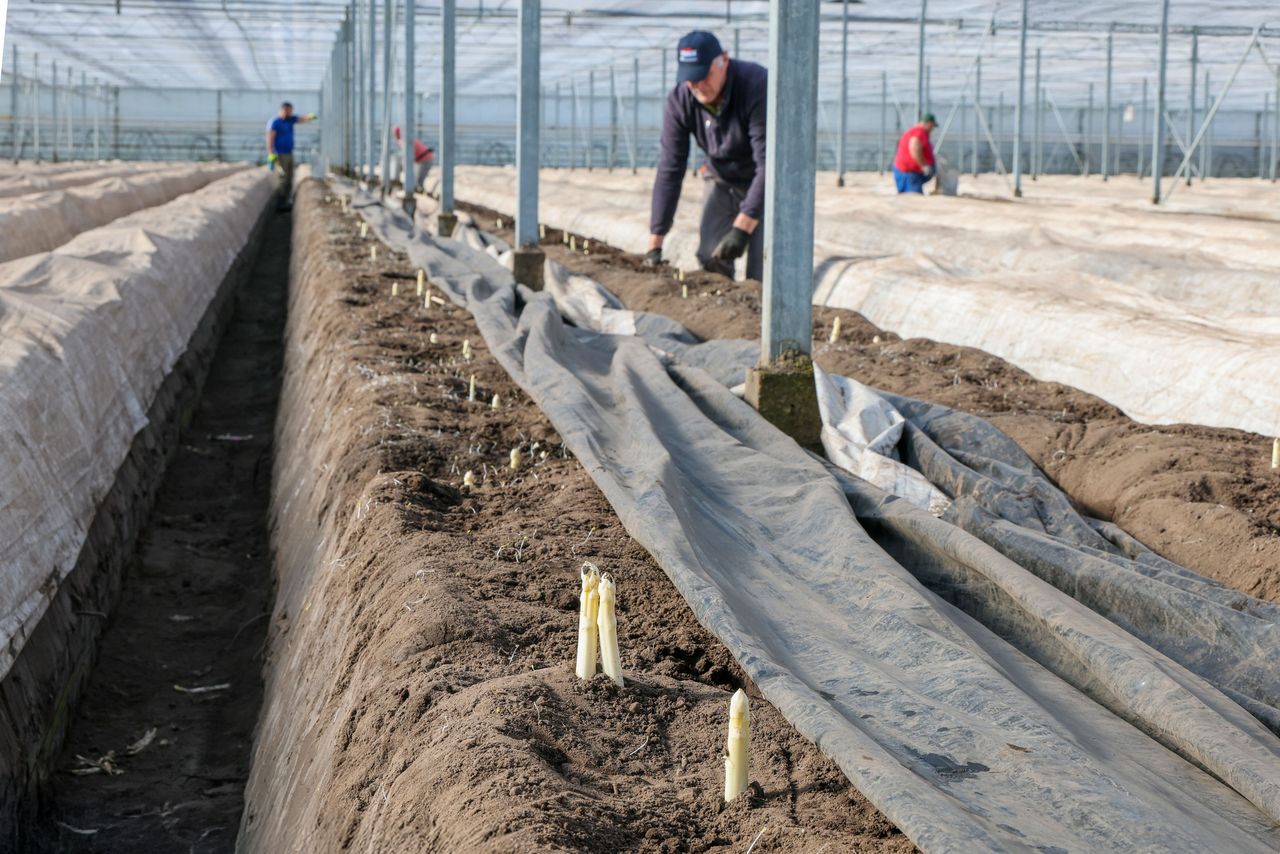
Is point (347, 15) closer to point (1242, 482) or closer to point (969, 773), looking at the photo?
point (1242, 482)

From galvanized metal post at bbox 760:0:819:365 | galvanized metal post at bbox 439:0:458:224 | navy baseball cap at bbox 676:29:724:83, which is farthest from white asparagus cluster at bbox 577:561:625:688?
galvanized metal post at bbox 439:0:458:224

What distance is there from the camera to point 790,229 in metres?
4.04

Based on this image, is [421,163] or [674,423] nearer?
[674,423]

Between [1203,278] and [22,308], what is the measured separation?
251 inches

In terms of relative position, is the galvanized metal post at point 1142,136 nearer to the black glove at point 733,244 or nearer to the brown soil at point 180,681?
the black glove at point 733,244

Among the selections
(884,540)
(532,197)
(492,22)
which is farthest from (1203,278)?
(492,22)

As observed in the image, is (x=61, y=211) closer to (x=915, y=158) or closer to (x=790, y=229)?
(x=915, y=158)

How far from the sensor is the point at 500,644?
2590 millimetres

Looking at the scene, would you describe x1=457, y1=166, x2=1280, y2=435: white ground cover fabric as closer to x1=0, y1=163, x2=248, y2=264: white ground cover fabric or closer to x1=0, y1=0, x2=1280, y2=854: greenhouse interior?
x1=0, y1=0, x2=1280, y2=854: greenhouse interior

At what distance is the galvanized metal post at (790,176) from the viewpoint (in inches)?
155

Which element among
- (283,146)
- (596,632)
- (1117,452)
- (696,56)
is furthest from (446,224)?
(283,146)

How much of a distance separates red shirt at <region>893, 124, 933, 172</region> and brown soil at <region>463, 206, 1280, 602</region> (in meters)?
9.93

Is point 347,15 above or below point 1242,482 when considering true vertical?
above

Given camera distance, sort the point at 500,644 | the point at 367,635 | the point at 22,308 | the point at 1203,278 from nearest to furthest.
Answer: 1. the point at 500,644
2. the point at 367,635
3. the point at 22,308
4. the point at 1203,278
